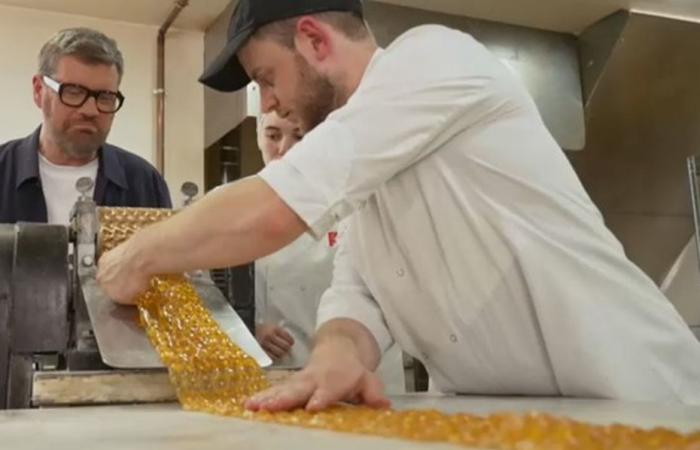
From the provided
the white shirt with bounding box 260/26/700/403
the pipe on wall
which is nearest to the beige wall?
the pipe on wall

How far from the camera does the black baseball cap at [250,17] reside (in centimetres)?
153

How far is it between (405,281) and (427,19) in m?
2.53

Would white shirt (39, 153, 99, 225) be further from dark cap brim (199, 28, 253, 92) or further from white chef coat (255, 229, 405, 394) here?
dark cap brim (199, 28, 253, 92)

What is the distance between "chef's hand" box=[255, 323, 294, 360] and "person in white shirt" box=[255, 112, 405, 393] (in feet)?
0.51

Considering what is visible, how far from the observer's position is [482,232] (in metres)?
1.33

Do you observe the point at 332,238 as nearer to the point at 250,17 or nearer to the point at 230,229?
the point at 250,17

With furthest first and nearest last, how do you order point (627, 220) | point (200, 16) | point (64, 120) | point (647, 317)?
point (627, 220) → point (200, 16) → point (64, 120) → point (647, 317)

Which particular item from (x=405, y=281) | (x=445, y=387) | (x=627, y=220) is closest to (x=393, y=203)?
(x=405, y=281)

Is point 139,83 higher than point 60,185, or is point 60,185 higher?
point 139,83

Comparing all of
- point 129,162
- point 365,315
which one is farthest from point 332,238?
point 365,315

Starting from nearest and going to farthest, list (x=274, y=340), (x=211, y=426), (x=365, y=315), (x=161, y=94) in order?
(x=211, y=426) → (x=365, y=315) → (x=274, y=340) → (x=161, y=94)

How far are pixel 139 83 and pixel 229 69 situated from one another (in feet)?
7.28

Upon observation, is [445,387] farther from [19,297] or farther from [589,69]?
[589,69]

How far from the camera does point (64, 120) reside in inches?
95.7
